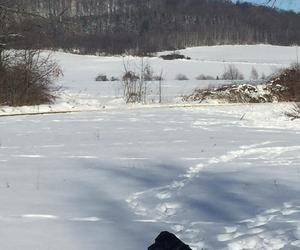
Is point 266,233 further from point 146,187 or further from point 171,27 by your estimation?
point 171,27

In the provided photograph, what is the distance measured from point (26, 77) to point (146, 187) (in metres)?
18.7

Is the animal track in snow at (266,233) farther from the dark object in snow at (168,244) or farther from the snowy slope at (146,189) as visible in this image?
the dark object in snow at (168,244)

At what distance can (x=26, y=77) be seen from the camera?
24.5m

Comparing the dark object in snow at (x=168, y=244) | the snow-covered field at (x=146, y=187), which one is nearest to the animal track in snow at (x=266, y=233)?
the snow-covered field at (x=146, y=187)

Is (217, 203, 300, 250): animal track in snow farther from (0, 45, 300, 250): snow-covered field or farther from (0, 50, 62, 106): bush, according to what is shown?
(0, 50, 62, 106): bush

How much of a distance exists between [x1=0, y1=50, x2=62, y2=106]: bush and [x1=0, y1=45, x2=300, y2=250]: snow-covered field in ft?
34.0

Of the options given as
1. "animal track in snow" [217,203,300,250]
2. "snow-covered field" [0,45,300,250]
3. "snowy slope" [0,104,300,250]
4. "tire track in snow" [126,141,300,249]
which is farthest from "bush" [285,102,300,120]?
"animal track in snow" [217,203,300,250]

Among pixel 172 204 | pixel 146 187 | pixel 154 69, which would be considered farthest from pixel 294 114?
pixel 154 69

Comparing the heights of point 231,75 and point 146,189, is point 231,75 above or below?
above

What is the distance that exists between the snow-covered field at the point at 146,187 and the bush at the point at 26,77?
1036 cm

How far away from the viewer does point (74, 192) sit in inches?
255

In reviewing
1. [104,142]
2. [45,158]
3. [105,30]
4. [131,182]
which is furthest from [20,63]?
[105,30]

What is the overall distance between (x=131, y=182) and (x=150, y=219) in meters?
1.68

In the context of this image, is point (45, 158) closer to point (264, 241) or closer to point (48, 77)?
point (264, 241)
